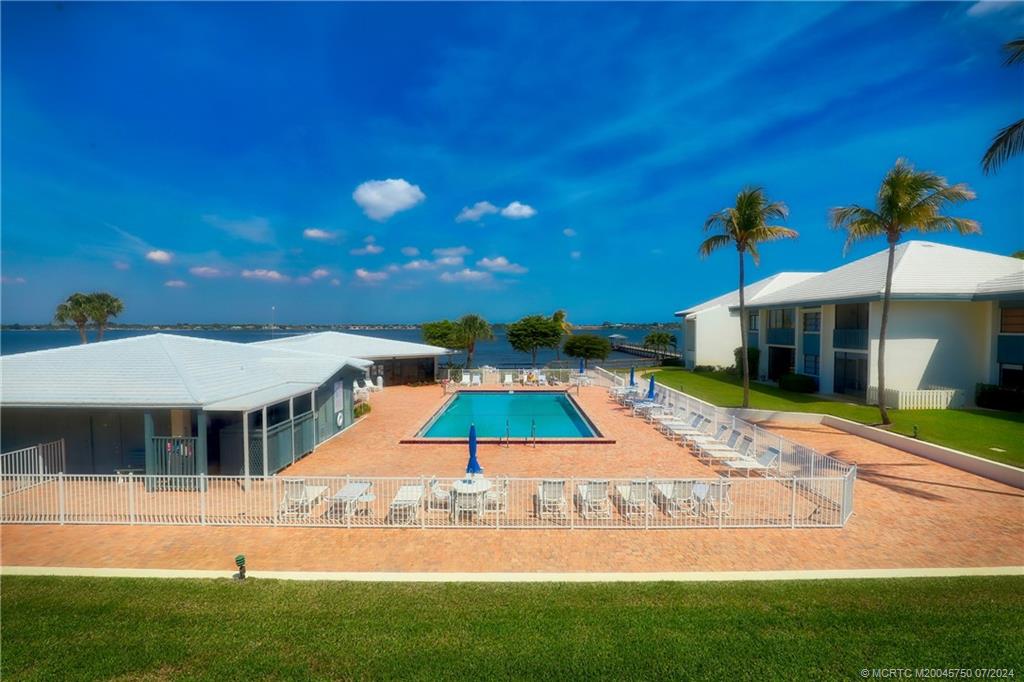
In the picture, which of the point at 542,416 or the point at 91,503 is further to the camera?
the point at 542,416

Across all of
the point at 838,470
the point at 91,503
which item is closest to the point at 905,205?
the point at 838,470

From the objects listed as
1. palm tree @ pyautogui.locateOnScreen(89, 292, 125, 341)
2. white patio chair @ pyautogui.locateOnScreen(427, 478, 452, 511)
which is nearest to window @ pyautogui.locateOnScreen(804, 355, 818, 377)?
white patio chair @ pyautogui.locateOnScreen(427, 478, 452, 511)

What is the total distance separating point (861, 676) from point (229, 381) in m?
14.8

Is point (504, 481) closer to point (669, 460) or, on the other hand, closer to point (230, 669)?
point (230, 669)

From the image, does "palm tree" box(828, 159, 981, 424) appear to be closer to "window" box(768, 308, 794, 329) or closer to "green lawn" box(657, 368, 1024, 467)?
"green lawn" box(657, 368, 1024, 467)

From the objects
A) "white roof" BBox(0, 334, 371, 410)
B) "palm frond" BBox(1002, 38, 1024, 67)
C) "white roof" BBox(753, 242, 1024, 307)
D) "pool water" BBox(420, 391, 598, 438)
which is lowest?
"pool water" BBox(420, 391, 598, 438)

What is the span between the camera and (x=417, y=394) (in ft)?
92.8

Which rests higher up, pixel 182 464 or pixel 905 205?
pixel 905 205

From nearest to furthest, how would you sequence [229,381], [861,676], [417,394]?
[861,676]
[229,381]
[417,394]

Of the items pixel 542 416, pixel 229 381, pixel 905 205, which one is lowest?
pixel 542 416

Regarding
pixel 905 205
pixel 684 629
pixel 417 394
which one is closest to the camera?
pixel 684 629

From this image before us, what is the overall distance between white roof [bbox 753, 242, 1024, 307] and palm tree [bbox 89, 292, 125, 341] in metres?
62.5

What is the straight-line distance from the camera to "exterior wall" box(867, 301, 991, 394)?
2248 centimetres

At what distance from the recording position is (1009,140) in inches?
439
